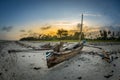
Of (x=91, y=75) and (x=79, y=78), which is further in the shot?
(x=91, y=75)

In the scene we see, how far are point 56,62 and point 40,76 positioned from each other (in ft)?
5.99

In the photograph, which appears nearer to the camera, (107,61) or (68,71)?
(68,71)

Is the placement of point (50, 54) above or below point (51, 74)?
above

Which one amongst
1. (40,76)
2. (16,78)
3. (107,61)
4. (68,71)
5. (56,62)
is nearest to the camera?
(16,78)

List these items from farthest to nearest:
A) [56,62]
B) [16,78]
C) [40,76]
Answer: [56,62]
[40,76]
[16,78]

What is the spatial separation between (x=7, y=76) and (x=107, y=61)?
6.55 meters

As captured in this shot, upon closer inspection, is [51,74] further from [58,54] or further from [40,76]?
[58,54]

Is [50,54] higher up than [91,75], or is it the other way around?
[50,54]

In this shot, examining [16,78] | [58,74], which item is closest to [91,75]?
[58,74]

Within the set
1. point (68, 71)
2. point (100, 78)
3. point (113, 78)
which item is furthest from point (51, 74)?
point (113, 78)

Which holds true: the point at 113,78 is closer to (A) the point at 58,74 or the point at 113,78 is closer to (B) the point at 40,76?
(A) the point at 58,74

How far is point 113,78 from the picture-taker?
21.5 ft

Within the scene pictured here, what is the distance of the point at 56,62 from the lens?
8.46 meters

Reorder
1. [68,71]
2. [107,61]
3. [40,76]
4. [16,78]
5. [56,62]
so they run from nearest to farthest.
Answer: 1. [16,78]
2. [40,76]
3. [68,71]
4. [56,62]
5. [107,61]
